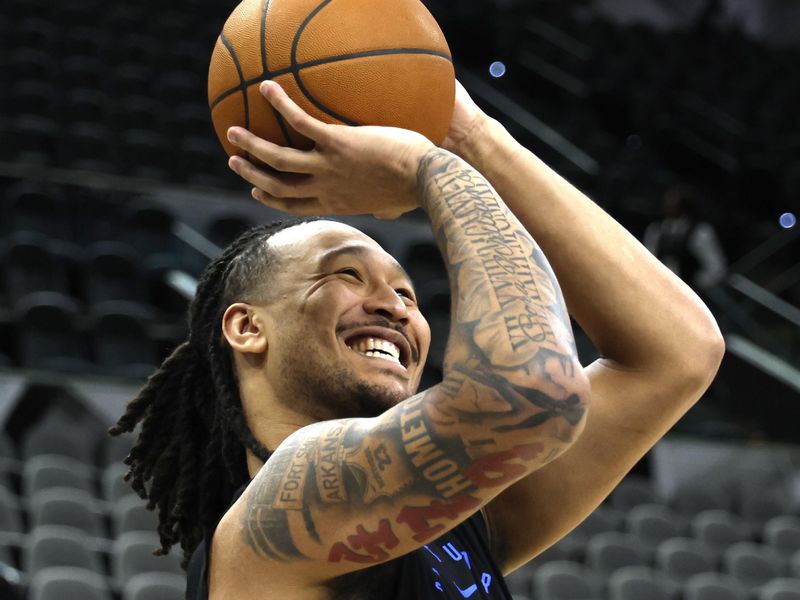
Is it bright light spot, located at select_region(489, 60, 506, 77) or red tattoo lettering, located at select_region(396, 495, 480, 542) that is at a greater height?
red tattoo lettering, located at select_region(396, 495, 480, 542)

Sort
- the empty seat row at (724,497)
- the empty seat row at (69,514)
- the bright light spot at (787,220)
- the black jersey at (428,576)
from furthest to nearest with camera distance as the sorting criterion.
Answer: the bright light spot at (787,220) → the empty seat row at (724,497) → the empty seat row at (69,514) → the black jersey at (428,576)

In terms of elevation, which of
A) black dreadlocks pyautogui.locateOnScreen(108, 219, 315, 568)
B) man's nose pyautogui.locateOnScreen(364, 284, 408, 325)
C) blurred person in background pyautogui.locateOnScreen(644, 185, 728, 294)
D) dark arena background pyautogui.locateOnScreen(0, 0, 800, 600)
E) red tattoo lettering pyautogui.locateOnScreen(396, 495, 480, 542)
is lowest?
dark arena background pyautogui.locateOnScreen(0, 0, 800, 600)

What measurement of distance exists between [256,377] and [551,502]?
49 centimetres

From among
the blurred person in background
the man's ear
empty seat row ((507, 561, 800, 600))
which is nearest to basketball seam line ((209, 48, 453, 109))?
the man's ear

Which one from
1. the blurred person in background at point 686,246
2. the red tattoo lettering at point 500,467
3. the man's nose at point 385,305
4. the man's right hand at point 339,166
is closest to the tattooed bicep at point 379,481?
the red tattoo lettering at point 500,467

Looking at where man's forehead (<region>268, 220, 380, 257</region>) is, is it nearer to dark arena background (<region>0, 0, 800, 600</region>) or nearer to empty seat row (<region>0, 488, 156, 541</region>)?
dark arena background (<region>0, 0, 800, 600</region>)

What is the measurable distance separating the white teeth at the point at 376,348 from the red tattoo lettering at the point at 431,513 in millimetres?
293

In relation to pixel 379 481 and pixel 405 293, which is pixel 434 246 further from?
pixel 379 481

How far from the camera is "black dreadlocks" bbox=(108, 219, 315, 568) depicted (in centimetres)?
201

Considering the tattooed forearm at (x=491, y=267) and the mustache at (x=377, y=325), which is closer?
the tattooed forearm at (x=491, y=267)

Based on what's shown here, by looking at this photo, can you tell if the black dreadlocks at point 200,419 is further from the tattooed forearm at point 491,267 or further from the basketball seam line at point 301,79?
the tattooed forearm at point 491,267

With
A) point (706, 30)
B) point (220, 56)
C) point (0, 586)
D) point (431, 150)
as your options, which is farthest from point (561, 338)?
point (706, 30)

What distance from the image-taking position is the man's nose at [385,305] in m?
1.88

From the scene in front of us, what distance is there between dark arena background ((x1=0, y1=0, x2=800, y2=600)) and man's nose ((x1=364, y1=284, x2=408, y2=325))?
2413 mm
